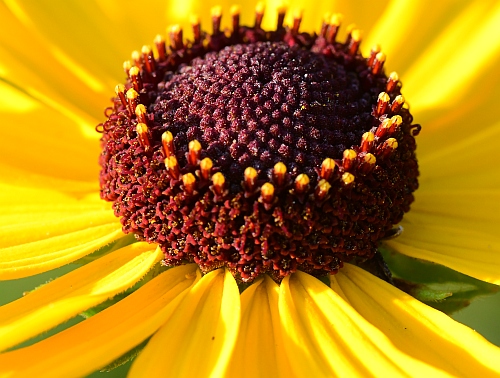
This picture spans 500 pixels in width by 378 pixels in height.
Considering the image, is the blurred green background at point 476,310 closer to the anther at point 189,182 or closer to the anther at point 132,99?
the anther at point 132,99

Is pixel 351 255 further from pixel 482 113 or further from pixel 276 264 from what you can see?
pixel 482 113

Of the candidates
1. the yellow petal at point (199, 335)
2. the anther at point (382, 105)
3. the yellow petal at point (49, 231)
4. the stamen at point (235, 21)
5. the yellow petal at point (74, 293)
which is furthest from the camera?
the stamen at point (235, 21)

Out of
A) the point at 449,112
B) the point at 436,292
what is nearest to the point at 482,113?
the point at 449,112

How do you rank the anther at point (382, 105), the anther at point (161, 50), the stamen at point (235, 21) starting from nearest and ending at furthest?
the anther at point (382, 105), the anther at point (161, 50), the stamen at point (235, 21)

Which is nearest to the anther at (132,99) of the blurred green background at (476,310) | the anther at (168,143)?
the anther at (168,143)

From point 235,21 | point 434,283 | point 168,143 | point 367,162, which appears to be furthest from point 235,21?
point 434,283

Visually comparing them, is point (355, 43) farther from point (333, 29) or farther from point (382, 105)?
point (382, 105)

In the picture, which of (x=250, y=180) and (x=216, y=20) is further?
(x=216, y=20)

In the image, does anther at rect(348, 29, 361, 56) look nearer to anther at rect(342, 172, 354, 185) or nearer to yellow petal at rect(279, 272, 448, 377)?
anther at rect(342, 172, 354, 185)
